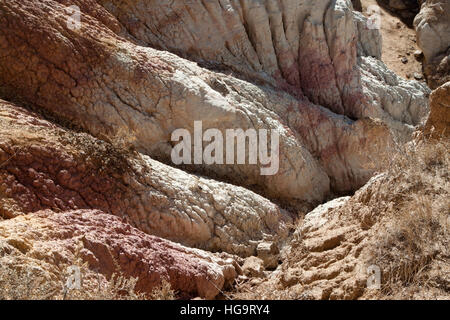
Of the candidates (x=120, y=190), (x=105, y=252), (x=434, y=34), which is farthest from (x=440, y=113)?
(x=434, y=34)

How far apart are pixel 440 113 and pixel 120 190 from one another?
437 centimetres

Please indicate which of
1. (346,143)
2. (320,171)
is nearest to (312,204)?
(320,171)

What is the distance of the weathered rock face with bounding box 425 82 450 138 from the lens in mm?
5242

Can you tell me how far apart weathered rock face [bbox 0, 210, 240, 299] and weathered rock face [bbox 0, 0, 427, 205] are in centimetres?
254

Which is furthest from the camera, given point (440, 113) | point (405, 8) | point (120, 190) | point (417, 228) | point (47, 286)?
point (405, 8)

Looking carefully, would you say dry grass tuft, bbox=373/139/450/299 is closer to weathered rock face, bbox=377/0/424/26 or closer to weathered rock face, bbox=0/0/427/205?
weathered rock face, bbox=0/0/427/205

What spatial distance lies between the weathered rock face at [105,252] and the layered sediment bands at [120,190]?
0.53 meters

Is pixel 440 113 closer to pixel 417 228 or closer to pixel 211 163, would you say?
pixel 417 228

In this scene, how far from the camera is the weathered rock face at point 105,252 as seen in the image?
403 centimetres

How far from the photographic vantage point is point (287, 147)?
1038cm

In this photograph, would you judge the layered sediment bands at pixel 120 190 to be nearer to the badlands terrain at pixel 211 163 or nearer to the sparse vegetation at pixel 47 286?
the badlands terrain at pixel 211 163

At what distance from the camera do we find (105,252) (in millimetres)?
4711

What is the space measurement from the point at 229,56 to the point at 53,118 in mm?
5376
